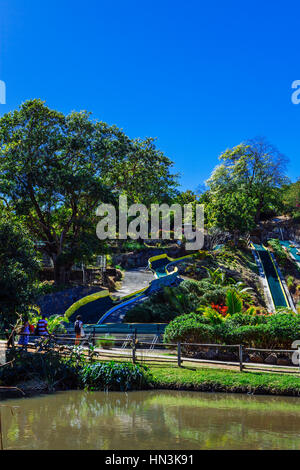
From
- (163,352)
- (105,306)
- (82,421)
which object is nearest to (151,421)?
(82,421)

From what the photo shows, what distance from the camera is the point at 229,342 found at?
1420 centimetres

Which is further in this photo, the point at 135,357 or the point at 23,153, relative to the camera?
the point at 23,153

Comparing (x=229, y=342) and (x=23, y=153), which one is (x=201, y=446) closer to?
(x=229, y=342)

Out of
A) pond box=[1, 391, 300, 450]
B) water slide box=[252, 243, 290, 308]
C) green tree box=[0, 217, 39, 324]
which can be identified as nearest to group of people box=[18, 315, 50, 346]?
green tree box=[0, 217, 39, 324]

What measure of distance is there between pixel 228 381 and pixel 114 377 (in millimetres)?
3389

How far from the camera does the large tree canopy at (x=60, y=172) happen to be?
26.9 m

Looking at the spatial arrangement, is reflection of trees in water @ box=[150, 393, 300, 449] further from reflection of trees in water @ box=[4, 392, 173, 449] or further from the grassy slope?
the grassy slope

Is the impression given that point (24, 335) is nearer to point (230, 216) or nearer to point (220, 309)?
point (220, 309)

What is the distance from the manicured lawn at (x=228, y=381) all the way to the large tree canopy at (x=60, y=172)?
53.5 feet

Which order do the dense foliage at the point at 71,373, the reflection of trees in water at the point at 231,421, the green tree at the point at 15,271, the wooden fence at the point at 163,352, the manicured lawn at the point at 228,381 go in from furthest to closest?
the green tree at the point at 15,271 → the wooden fence at the point at 163,352 → the dense foliage at the point at 71,373 → the manicured lawn at the point at 228,381 → the reflection of trees in water at the point at 231,421

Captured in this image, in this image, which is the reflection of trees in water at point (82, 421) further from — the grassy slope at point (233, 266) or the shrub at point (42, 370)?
the grassy slope at point (233, 266)

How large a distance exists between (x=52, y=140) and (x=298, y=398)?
75.5ft

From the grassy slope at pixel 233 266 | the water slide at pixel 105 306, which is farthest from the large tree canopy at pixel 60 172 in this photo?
Result: the grassy slope at pixel 233 266
